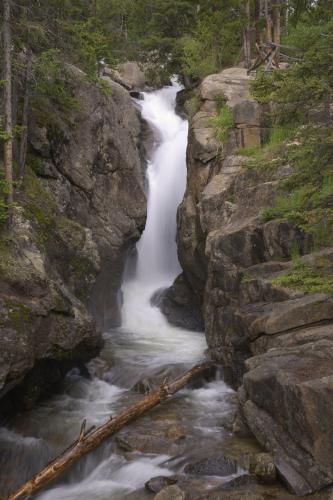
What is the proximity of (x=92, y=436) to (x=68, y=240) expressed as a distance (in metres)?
6.10

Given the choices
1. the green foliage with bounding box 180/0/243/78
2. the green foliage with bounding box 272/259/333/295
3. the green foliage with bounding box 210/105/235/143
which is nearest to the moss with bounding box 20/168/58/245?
the green foliage with bounding box 272/259/333/295

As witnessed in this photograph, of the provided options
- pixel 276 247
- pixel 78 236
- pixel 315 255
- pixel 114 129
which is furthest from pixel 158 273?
pixel 315 255

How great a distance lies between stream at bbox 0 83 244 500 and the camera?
8.17 meters

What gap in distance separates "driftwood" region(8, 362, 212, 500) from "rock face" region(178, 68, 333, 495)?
1809 mm

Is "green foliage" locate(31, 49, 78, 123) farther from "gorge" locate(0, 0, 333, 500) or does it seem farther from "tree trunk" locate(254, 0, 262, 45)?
"tree trunk" locate(254, 0, 262, 45)

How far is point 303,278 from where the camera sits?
33.3 ft

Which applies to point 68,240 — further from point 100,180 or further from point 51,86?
point 100,180

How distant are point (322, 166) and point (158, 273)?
13.2 m

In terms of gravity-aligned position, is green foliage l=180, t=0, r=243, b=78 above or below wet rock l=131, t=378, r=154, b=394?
above

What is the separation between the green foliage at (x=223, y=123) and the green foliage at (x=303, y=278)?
8.40m

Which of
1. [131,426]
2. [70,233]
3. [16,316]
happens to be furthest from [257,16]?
[131,426]

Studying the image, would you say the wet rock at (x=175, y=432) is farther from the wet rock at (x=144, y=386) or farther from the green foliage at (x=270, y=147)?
the green foliage at (x=270, y=147)

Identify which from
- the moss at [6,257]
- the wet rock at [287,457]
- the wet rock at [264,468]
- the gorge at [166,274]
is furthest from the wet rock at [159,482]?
the moss at [6,257]

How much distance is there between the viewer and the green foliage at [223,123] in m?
18.0
